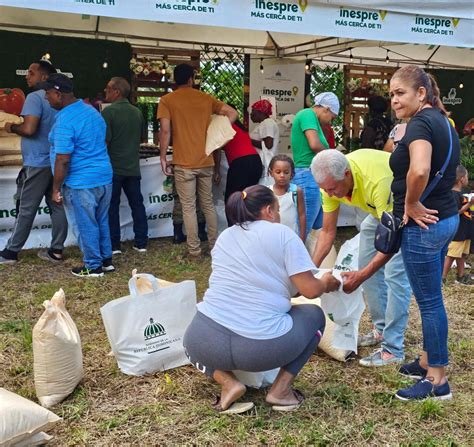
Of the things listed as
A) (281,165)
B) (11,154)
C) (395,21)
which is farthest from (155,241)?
(395,21)

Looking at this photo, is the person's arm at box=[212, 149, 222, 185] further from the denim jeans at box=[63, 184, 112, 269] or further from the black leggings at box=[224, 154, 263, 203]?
the denim jeans at box=[63, 184, 112, 269]

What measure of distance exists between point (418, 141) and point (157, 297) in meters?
1.46

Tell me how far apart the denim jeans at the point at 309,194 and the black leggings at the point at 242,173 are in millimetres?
1046

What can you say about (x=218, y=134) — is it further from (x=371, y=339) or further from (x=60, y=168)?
(x=371, y=339)

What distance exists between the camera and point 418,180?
7.84ft

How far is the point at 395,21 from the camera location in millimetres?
4988

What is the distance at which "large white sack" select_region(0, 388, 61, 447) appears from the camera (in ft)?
7.18

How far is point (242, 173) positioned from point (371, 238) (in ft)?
8.32

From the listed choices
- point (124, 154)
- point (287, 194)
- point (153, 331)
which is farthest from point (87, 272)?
point (153, 331)

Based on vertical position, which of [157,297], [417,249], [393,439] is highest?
[417,249]

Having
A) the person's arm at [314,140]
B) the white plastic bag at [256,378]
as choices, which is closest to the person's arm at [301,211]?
the person's arm at [314,140]

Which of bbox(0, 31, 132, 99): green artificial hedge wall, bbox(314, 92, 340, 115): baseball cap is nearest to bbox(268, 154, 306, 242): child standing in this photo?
bbox(314, 92, 340, 115): baseball cap

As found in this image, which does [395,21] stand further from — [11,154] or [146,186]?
[11,154]

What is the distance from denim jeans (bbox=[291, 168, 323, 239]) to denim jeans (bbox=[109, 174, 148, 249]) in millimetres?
1888
